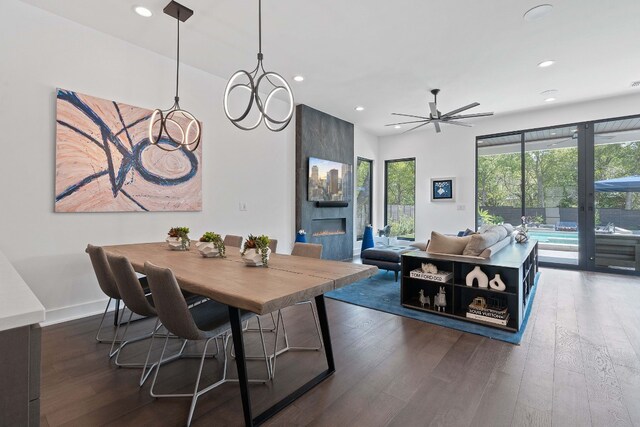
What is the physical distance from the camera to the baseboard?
300 cm

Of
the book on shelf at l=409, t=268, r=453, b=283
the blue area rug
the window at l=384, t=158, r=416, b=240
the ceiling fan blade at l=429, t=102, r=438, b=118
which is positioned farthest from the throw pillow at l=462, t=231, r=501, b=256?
the window at l=384, t=158, r=416, b=240

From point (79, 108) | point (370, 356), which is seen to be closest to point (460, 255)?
point (370, 356)

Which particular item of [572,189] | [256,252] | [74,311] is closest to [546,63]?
[572,189]

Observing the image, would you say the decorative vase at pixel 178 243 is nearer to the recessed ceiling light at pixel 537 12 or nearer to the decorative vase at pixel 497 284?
the decorative vase at pixel 497 284

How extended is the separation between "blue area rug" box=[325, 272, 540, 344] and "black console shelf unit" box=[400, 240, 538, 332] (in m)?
0.08

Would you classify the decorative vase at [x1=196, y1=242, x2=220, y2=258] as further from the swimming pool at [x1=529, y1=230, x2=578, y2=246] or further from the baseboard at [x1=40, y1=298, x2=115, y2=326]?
the swimming pool at [x1=529, y1=230, x2=578, y2=246]

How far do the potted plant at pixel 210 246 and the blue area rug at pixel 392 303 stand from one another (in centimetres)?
191

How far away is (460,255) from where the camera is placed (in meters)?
3.48

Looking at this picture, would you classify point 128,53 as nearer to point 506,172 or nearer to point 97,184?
point 97,184

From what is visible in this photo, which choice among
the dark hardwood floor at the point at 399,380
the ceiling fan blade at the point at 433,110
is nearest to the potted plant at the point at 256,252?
the dark hardwood floor at the point at 399,380

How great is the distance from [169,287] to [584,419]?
2365 mm

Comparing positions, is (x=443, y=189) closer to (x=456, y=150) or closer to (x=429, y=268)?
(x=456, y=150)

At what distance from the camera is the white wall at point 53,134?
2777 millimetres

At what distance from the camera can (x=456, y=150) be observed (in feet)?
22.9
